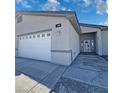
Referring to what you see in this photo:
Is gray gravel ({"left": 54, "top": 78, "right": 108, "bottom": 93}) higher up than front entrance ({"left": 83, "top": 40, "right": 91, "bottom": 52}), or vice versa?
front entrance ({"left": 83, "top": 40, "right": 91, "bottom": 52})

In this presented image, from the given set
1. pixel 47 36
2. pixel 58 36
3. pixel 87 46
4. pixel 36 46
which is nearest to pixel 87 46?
pixel 87 46

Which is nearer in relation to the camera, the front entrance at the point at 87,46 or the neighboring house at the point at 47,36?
the neighboring house at the point at 47,36

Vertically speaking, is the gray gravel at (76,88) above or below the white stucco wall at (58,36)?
below

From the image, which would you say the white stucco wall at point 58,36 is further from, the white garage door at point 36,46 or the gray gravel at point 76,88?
the gray gravel at point 76,88

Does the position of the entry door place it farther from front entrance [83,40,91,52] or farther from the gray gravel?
the gray gravel

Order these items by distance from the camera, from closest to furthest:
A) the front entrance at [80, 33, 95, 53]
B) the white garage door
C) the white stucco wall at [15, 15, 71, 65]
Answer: the white stucco wall at [15, 15, 71, 65]
the white garage door
the front entrance at [80, 33, 95, 53]

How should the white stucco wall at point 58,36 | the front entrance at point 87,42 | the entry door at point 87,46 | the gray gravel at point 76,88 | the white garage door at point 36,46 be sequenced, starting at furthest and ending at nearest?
the entry door at point 87,46 → the front entrance at point 87,42 → the white garage door at point 36,46 → the white stucco wall at point 58,36 → the gray gravel at point 76,88

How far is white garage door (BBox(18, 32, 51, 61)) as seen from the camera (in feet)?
32.6

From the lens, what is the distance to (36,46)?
435 inches

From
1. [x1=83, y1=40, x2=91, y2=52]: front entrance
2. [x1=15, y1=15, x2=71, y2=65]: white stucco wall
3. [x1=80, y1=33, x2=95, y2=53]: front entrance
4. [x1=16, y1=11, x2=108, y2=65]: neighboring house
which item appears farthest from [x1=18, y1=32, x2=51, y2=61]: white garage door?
[x1=83, y1=40, x2=91, y2=52]: front entrance

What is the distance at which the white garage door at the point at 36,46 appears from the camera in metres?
9.92

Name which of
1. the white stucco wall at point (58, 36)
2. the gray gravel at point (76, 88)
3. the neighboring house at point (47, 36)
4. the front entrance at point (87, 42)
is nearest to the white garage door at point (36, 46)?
the neighboring house at point (47, 36)

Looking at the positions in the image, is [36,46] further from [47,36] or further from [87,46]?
[87,46]
